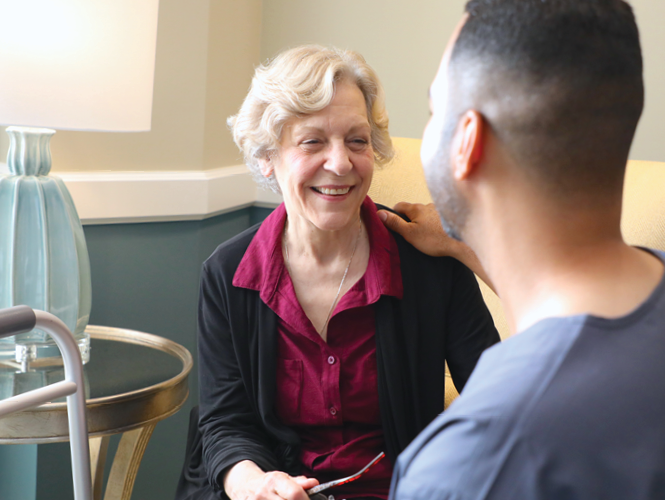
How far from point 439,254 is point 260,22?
1.54 m

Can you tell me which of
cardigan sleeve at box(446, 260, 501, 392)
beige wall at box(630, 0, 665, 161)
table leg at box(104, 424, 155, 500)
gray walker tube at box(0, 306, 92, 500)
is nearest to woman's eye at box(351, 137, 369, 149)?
cardigan sleeve at box(446, 260, 501, 392)

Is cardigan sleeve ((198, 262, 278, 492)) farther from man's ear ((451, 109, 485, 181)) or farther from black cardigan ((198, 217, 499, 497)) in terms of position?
man's ear ((451, 109, 485, 181))

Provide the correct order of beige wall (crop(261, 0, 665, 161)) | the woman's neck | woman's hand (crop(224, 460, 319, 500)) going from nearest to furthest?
woman's hand (crop(224, 460, 319, 500))
the woman's neck
beige wall (crop(261, 0, 665, 161))

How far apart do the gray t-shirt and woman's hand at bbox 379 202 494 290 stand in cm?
75

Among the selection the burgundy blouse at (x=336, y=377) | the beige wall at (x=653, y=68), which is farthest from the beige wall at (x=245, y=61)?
the burgundy blouse at (x=336, y=377)

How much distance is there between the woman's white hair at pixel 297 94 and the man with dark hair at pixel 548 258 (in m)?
0.61

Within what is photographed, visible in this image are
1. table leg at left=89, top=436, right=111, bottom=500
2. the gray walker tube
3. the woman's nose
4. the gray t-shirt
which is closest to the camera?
the gray t-shirt

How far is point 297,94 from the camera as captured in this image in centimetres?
127

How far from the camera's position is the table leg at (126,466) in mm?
1557

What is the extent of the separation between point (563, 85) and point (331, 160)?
0.74 m

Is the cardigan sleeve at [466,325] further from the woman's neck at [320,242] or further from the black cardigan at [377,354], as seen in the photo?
the woman's neck at [320,242]

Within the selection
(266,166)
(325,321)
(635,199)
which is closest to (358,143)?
(266,166)

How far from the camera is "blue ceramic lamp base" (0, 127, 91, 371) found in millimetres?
1407

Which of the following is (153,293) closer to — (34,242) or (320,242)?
(34,242)
